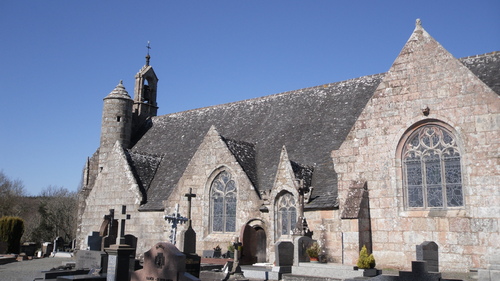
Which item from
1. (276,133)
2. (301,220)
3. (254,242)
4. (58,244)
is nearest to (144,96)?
(58,244)

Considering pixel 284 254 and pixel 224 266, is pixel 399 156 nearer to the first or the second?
pixel 284 254

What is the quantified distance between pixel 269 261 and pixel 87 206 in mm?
12887

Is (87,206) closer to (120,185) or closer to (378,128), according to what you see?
(120,185)

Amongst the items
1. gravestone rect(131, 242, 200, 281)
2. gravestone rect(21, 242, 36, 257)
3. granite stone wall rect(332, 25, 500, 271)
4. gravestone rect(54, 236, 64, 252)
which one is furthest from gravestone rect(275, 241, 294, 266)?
gravestone rect(54, 236, 64, 252)

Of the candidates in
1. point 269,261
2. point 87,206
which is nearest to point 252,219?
point 269,261

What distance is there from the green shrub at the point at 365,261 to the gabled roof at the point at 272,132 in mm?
3138

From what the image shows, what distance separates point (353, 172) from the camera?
648 inches

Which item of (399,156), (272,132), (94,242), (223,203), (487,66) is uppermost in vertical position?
(487,66)

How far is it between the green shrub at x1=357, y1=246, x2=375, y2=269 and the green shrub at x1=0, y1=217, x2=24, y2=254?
25.2 meters

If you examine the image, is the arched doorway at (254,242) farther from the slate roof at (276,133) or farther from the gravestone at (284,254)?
the gravestone at (284,254)

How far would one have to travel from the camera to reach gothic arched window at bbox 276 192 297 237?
18.5 meters

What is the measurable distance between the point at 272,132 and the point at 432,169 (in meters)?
10.2

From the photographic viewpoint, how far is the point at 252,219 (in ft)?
64.1

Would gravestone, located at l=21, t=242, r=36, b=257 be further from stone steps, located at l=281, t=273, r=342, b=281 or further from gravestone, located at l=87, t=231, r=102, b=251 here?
stone steps, located at l=281, t=273, r=342, b=281
